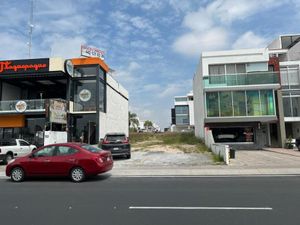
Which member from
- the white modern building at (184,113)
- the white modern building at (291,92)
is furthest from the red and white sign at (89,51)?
the white modern building at (184,113)

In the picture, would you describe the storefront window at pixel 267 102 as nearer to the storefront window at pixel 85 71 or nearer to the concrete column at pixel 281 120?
the concrete column at pixel 281 120

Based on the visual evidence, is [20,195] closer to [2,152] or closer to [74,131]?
[2,152]

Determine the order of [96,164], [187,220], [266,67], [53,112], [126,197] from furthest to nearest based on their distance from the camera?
[266,67], [53,112], [96,164], [126,197], [187,220]

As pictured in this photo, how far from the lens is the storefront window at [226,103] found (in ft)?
91.1

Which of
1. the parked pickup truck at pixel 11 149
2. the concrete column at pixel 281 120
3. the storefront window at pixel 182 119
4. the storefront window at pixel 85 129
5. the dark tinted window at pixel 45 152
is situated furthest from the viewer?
the storefront window at pixel 182 119

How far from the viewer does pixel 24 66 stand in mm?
30312

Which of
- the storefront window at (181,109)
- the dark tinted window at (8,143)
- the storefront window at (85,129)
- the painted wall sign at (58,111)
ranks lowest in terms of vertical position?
the dark tinted window at (8,143)

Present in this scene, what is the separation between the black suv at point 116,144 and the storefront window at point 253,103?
1410 cm

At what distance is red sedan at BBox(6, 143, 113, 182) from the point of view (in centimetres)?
1143

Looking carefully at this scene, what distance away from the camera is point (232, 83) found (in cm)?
2825

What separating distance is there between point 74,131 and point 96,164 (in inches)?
821

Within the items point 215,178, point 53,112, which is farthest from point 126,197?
point 53,112

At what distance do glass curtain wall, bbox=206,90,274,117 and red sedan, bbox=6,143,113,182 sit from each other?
→ 18032 millimetres

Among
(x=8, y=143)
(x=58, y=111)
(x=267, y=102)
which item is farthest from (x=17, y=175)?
(x=267, y=102)
